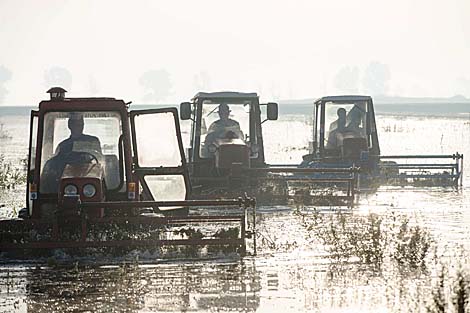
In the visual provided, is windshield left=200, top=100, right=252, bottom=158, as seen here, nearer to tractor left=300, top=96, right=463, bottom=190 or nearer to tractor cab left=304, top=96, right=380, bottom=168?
tractor left=300, top=96, right=463, bottom=190

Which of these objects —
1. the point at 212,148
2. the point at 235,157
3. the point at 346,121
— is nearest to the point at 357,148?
the point at 346,121

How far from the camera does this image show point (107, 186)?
1650 cm

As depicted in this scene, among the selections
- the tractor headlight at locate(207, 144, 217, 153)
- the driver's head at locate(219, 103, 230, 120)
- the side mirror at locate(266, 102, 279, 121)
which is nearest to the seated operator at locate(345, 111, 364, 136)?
the driver's head at locate(219, 103, 230, 120)

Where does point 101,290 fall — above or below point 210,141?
below

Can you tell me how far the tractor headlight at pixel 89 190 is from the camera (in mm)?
15586

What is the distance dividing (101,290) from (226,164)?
1087 centimetres

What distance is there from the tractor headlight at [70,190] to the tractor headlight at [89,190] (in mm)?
112

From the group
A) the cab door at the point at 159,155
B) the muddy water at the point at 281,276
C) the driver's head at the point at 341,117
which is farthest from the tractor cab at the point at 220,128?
the cab door at the point at 159,155

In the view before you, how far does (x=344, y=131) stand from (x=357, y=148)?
87 cm

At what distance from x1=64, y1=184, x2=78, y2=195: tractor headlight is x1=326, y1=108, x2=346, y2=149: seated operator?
14140mm

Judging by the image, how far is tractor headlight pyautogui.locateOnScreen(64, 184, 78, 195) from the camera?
15.5 meters

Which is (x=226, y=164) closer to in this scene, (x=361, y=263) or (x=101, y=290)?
(x=361, y=263)

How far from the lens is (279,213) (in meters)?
21.0

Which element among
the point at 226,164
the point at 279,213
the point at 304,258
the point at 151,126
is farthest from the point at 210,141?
the point at 304,258
